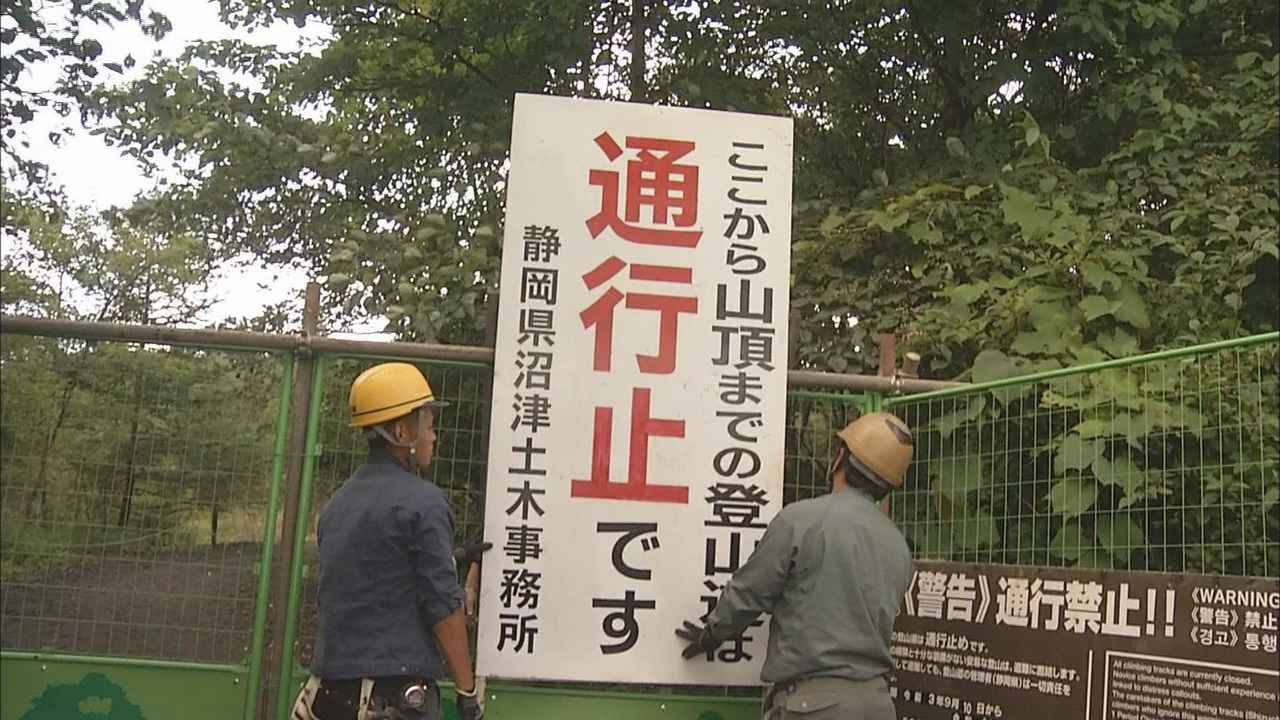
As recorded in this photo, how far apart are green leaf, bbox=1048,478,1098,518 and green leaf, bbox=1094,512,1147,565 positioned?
81 mm

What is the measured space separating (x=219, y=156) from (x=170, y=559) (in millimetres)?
5183

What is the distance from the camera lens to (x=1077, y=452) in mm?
4004

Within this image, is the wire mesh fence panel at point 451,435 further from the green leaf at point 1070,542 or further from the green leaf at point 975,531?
the green leaf at point 1070,542

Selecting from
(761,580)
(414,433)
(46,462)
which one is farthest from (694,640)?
(46,462)

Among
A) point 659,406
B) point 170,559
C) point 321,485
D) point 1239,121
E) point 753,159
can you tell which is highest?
point 1239,121

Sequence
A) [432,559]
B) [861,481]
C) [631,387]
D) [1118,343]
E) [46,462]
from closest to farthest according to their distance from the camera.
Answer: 1. [432,559]
2. [861,481]
3. [46,462]
4. [631,387]
5. [1118,343]

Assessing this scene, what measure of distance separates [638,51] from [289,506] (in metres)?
5.15

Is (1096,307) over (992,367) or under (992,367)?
over

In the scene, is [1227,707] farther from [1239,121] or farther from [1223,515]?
[1239,121]

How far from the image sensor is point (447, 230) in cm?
640

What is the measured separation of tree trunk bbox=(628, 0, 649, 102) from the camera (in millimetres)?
8289

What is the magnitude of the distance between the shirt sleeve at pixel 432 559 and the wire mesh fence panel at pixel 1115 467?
7.19 ft

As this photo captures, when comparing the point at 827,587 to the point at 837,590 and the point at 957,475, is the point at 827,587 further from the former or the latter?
the point at 957,475

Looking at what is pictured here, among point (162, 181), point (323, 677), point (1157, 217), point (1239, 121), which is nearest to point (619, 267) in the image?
point (323, 677)
